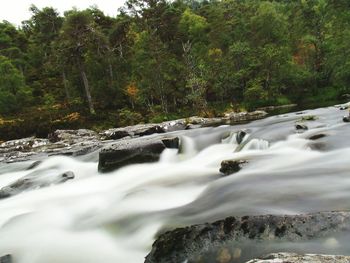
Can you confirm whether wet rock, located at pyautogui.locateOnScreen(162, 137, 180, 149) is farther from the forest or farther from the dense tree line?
the dense tree line

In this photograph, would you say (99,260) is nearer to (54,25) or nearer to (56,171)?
(56,171)

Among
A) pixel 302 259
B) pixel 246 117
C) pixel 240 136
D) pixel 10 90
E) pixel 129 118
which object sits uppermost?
pixel 10 90

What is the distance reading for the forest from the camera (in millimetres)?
31891

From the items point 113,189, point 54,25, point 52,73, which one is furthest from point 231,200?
point 52,73

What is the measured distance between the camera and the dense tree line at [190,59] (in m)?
32.9

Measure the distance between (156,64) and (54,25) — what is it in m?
19.2

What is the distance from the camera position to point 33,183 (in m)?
10.0

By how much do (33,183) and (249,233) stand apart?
25.5 feet

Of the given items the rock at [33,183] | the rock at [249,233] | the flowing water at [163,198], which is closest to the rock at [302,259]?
the flowing water at [163,198]

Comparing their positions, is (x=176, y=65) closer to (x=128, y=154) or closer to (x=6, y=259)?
(x=128, y=154)

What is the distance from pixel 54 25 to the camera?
146ft

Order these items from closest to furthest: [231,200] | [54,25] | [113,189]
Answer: [231,200], [113,189], [54,25]

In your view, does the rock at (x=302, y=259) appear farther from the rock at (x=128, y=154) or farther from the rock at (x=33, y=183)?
the rock at (x=33, y=183)

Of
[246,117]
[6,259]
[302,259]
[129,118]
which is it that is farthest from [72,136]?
[302,259]
